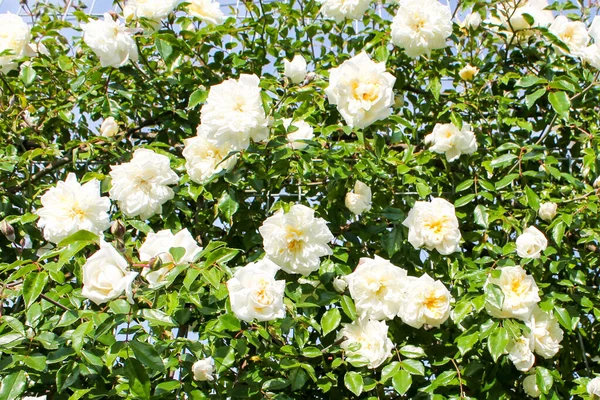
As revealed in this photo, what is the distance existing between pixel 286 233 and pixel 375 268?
0.20m

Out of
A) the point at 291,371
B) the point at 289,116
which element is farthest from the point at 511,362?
the point at 289,116

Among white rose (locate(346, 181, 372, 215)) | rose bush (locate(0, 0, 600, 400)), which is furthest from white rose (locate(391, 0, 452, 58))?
white rose (locate(346, 181, 372, 215))

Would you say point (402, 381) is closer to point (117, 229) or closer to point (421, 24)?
point (117, 229)

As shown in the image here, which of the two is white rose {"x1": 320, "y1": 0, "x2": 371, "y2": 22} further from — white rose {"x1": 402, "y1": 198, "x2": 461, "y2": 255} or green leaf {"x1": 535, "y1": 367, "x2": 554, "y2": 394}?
green leaf {"x1": 535, "y1": 367, "x2": 554, "y2": 394}

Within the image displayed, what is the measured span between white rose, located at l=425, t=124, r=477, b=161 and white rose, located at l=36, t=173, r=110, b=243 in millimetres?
777

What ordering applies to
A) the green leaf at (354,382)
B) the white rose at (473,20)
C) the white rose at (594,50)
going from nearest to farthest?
1. the green leaf at (354,382)
2. the white rose at (594,50)
3. the white rose at (473,20)

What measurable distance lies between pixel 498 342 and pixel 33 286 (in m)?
0.89

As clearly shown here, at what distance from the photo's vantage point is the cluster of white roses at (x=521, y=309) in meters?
1.46

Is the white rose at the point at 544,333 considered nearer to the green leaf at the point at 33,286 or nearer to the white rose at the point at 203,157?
the white rose at the point at 203,157

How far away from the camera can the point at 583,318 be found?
1.74 meters

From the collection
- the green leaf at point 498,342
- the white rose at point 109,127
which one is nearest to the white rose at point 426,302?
the green leaf at point 498,342

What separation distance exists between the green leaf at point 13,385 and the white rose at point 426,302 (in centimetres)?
74

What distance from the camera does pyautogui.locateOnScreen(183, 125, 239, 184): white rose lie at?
1.55 metres

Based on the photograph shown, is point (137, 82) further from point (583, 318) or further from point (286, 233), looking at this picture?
point (583, 318)
